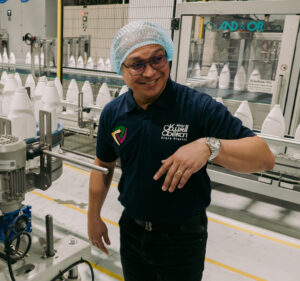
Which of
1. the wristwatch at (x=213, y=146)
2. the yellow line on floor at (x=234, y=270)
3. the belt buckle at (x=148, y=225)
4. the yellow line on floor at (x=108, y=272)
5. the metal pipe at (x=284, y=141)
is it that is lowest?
the yellow line on floor at (x=108, y=272)

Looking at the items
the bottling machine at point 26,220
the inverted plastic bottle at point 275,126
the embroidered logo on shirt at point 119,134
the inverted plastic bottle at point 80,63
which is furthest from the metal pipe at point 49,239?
the inverted plastic bottle at point 80,63

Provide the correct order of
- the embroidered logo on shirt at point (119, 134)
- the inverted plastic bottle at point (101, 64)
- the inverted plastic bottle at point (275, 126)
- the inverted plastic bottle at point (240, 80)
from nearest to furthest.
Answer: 1. the embroidered logo on shirt at point (119, 134)
2. the inverted plastic bottle at point (275, 126)
3. the inverted plastic bottle at point (240, 80)
4. the inverted plastic bottle at point (101, 64)

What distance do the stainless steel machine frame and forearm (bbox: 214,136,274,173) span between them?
1054 millimetres

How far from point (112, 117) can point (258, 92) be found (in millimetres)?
1688

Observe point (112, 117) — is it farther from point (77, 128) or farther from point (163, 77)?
point (77, 128)

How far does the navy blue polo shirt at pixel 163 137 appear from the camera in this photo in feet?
3.06

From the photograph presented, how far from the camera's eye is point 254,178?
230 cm

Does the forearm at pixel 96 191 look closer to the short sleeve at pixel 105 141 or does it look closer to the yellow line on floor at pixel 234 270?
the short sleeve at pixel 105 141

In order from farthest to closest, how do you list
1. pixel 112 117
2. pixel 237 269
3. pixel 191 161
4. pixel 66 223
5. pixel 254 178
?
pixel 254 178, pixel 66 223, pixel 237 269, pixel 112 117, pixel 191 161

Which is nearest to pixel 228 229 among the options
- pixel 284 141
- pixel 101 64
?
pixel 284 141

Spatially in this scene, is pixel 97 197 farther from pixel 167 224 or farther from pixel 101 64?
pixel 101 64

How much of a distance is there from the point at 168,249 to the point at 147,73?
0.59m

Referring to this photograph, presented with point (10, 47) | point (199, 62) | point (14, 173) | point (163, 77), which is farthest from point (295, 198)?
point (10, 47)

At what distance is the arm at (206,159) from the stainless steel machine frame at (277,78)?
3.48 feet
